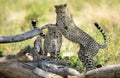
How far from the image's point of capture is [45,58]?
977 centimetres

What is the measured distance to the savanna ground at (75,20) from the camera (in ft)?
36.1

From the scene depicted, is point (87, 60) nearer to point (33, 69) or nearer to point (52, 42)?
point (52, 42)

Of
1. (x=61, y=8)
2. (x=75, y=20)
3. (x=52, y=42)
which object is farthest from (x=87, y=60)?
(x=75, y=20)

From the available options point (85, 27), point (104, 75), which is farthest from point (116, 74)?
point (85, 27)

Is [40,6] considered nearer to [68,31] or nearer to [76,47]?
[76,47]

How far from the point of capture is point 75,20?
1622 cm

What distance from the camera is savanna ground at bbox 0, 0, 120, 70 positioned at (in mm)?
11016

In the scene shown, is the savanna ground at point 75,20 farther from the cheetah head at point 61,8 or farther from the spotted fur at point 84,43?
the cheetah head at point 61,8

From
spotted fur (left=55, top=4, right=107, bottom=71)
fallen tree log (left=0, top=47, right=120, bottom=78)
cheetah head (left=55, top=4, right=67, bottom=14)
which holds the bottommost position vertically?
fallen tree log (left=0, top=47, right=120, bottom=78)

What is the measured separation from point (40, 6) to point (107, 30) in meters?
5.22

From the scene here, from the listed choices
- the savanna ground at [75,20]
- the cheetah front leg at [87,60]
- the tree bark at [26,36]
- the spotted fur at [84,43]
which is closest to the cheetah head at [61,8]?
the spotted fur at [84,43]

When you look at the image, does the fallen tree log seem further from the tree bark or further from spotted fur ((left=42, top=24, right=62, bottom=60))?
spotted fur ((left=42, top=24, right=62, bottom=60))

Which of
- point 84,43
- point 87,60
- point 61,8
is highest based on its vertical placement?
point 61,8

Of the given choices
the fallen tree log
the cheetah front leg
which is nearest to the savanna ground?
the cheetah front leg
